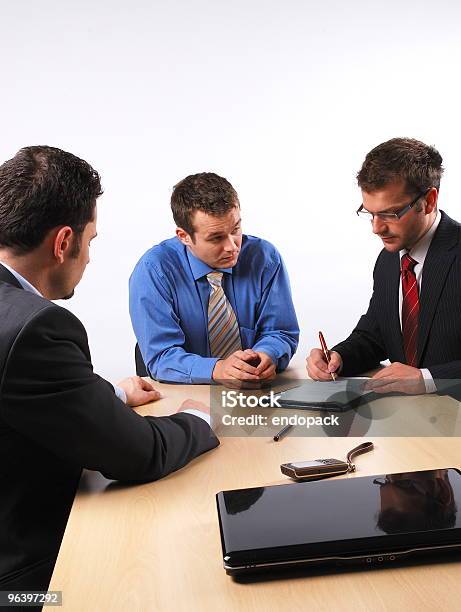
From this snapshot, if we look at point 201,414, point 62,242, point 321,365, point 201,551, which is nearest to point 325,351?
point 321,365

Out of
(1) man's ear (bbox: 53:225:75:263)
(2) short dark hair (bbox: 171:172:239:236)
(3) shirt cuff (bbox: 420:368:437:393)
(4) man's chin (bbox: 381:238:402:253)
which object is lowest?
(3) shirt cuff (bbox: 420:368:437:393)

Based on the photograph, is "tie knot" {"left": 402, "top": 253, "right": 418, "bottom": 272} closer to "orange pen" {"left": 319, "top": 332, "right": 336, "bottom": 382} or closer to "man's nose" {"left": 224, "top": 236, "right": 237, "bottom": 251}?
"orange pen" {"left": 319, "top": 332, "right": 336, "bottom": 382}

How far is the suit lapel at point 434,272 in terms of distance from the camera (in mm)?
2619

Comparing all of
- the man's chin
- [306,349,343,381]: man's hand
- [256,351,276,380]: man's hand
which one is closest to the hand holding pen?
[306,349,343,381]: man's hand

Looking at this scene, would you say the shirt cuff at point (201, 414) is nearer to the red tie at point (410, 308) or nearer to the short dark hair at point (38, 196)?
the short dark hair at point (38, 196)

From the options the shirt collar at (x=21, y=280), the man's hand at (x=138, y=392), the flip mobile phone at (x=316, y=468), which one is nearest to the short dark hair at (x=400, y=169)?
the man's hand at (x=138, y=392)

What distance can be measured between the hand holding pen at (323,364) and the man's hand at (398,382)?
23cm

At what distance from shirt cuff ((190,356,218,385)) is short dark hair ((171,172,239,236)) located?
524mm

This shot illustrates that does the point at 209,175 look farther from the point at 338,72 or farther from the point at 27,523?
the point at 338,72

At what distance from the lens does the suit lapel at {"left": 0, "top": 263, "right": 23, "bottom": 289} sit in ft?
5.54

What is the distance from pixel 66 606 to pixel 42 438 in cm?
43

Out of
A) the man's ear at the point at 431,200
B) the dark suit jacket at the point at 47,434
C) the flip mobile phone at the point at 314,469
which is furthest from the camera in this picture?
the man's ear at the point at 431,200

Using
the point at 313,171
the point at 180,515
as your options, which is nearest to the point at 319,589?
the point at 180,515

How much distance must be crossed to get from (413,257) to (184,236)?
846 millimetres
